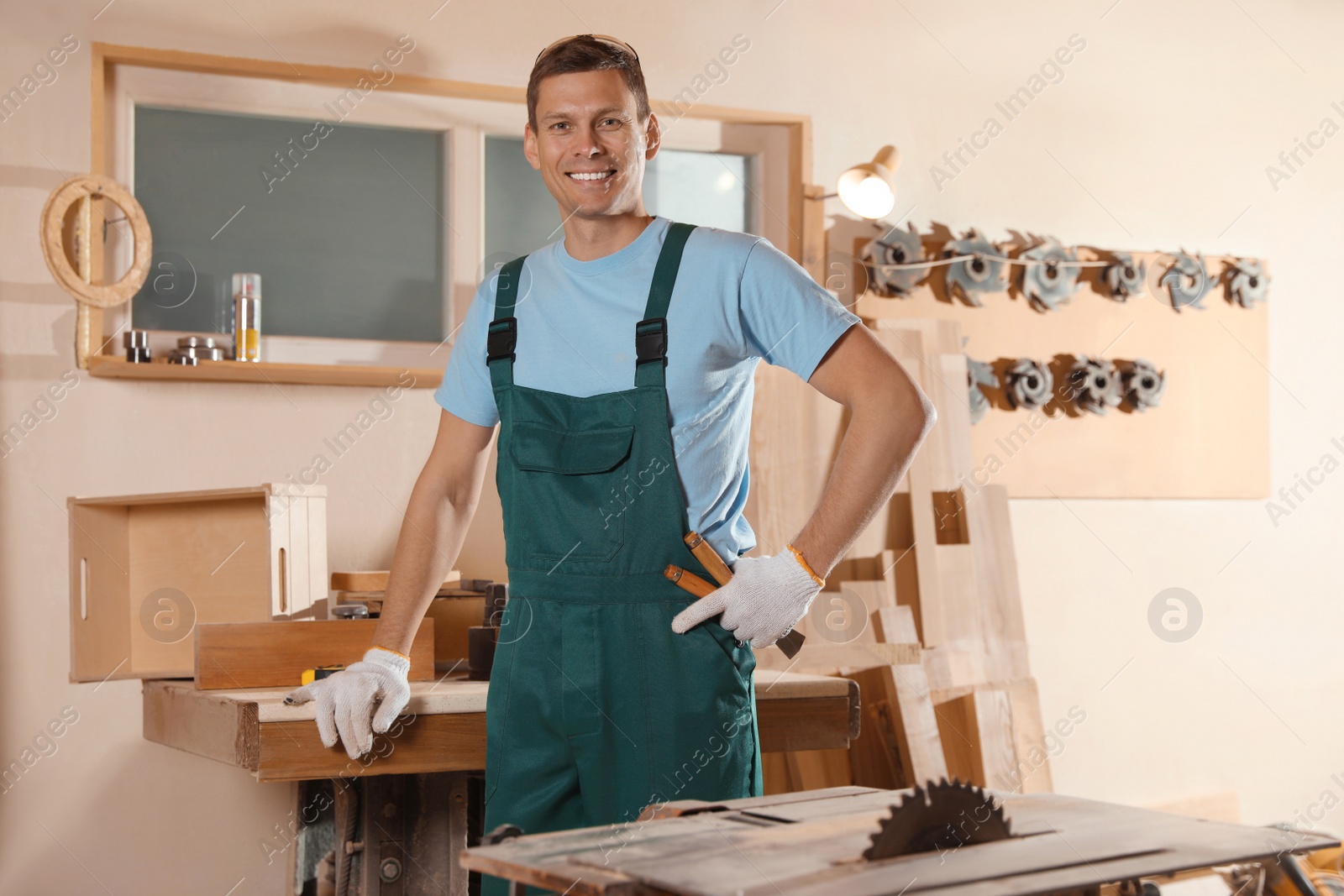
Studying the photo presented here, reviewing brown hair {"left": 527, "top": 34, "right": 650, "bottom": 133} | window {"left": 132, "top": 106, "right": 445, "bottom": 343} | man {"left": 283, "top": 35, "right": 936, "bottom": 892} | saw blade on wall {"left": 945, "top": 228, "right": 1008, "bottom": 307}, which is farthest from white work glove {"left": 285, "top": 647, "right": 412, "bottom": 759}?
saw blade on wall {"left": 945, "top": 228, "right": 1008, "bottom": 307}

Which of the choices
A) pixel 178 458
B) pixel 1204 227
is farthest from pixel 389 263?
pixel 1204 227

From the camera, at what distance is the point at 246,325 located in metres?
2.94

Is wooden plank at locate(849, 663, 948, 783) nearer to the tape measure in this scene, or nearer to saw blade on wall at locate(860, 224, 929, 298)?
saw blade on wall at locate(860, 224, 929, 298)

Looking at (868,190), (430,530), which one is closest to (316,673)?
(430,530)

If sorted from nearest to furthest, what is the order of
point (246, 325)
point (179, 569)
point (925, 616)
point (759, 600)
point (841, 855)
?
point (841, 855), point (759, 600), point (179, 569), point (246, 325), point (925, 616)

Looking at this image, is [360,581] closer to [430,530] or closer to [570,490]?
[430,530]

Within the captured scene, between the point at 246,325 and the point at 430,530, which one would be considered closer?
the point at 430,530

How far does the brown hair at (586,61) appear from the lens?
189 cm

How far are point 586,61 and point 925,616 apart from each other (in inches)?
79.1

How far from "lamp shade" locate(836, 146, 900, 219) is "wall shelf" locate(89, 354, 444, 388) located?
1.24 metres

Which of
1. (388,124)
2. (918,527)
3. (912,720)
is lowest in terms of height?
(912,720)

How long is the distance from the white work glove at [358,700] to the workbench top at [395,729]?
0.04 meters

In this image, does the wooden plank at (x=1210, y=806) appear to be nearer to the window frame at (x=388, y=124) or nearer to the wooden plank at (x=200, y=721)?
the window frame at (x=388, y=124)

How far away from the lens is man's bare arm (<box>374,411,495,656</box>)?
→ 2002 mm
